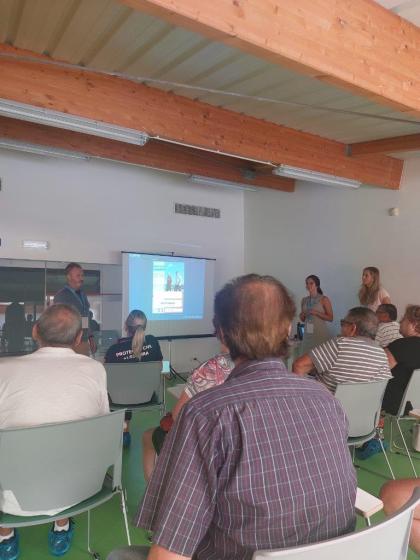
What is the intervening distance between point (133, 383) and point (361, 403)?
5.41 feet

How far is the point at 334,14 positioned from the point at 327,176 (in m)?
2.56

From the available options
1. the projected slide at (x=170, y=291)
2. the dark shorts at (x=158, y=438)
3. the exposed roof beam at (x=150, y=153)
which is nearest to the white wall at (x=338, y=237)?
the exposed roof beam at (x=150, y=153)

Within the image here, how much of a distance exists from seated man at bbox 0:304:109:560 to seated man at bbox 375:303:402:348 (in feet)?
9.94

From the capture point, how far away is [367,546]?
99cm

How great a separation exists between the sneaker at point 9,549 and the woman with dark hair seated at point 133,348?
126cm

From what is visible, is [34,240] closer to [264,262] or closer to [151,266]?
[151,266]

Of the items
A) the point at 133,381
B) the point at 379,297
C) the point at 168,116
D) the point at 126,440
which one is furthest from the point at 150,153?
the point at 126,440

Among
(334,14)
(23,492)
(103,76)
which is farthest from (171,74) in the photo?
(23,492)

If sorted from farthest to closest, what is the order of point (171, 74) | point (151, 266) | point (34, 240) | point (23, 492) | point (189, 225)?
point (189, 225) → point (151, 266) → point (34, 240) → point (171, 74) → point (23, 492)

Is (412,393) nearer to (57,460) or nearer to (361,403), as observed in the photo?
(361,403)

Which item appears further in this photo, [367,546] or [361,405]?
[361,405]

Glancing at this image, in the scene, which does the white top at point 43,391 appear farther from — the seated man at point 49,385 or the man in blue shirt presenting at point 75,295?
the man in blue shirt presenting at point 75,295

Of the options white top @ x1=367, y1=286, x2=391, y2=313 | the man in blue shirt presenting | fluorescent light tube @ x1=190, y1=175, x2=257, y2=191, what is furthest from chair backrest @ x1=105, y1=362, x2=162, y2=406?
fluorescent light tube @ x1=190, y1=175, x2=257, y2=191

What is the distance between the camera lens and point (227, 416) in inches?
36.7
